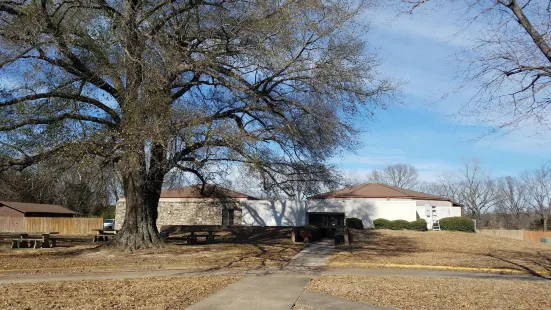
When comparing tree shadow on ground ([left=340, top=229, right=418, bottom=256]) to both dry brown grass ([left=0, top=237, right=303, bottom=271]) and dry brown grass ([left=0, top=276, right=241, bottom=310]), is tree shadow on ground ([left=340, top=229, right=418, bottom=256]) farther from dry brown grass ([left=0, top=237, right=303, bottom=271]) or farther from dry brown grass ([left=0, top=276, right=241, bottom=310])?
dry brown grass ([left=0, top=276, right=241, bottom=310])

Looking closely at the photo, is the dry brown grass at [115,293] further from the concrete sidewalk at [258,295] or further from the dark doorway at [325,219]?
the dark doorway at [325,219]

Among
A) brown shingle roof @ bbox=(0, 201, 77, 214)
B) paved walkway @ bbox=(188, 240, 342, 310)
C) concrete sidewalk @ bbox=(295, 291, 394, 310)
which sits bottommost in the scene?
concrete sidewalk @ bbox=(295, 291, 394, 310)

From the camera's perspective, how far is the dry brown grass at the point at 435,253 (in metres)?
15.6

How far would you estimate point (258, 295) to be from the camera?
9.62 m

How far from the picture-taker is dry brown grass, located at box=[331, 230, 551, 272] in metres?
15.6

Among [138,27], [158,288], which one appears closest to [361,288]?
[158,288]

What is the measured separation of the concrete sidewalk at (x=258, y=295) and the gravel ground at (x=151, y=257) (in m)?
3.52

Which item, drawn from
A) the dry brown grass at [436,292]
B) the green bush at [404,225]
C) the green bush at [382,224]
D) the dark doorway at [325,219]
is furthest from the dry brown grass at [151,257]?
the dark doorway at [325,219]

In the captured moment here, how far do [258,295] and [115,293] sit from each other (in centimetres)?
284

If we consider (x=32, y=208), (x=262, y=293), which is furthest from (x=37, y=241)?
(x=32, y=208)

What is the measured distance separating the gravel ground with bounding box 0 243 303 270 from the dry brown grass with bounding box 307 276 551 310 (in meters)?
4.36

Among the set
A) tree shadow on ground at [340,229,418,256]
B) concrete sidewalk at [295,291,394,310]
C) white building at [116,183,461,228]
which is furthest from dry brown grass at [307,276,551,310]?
white building at [116,183,461,228]

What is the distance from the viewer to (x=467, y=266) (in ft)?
49.2

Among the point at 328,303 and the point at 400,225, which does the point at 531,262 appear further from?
the point at 400,225
